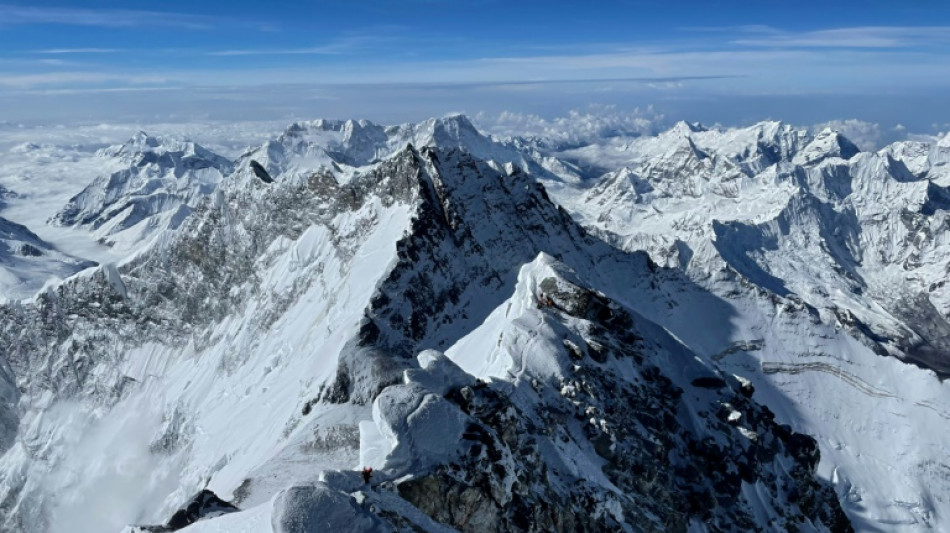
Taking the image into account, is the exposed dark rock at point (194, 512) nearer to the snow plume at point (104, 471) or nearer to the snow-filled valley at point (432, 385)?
the snow-filled valley at point (432, 385)

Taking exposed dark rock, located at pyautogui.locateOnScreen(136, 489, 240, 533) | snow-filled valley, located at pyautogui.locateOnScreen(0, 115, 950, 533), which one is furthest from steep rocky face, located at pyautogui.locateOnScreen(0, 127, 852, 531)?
exposed dark rock, located at pyautogui.locateOnScreen(136, 489, 240, 533)

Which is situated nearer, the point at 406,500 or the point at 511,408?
the point at 406,500

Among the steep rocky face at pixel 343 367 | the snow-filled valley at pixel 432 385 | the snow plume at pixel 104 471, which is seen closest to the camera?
the snow-filled valley at pixel 432 385

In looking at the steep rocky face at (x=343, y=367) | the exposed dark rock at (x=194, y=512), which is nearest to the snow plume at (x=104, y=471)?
the steep rocky face at (x=343, y=367)

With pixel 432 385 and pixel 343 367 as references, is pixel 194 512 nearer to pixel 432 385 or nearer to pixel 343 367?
pixel 432 385

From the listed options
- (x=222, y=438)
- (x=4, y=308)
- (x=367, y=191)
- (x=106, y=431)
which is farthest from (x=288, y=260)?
(x=4, y=308)

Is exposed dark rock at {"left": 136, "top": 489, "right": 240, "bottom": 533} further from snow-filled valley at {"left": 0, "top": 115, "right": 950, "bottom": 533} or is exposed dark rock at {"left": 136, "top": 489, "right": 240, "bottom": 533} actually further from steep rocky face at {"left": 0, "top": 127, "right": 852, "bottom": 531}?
steep rocky face at {"left": 0, "top": 127, "right": 852, "bottom": 531}

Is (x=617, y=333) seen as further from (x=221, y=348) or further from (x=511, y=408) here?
(x=221, y=348)

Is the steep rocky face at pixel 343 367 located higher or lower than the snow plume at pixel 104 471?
higher
